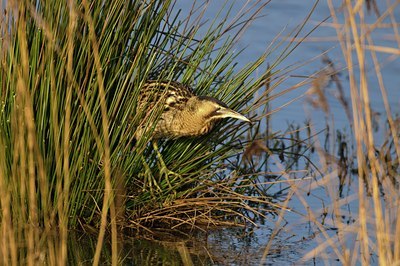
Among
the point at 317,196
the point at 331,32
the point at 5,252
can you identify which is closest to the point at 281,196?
the point at 317,196

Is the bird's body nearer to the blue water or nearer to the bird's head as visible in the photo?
the bird's head

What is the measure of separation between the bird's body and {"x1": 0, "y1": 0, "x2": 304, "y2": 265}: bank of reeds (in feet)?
0.27

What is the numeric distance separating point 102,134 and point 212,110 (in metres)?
0.65

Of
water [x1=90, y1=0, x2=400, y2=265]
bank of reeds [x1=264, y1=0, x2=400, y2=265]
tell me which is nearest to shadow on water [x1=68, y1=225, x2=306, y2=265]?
water [x1=90, y1=0, x2=400, y2=265]

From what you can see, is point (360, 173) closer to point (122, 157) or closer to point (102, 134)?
point (122, 157)

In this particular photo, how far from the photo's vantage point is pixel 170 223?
5.41m

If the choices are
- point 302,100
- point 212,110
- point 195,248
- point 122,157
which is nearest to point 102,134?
point 122,157

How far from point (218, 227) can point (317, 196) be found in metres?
1.10

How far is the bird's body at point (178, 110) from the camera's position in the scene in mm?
5320

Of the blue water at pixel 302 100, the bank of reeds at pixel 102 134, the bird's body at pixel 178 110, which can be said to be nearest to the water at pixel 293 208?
the blue water at pixel 302 100

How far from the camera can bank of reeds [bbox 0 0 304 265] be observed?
4.70 meters

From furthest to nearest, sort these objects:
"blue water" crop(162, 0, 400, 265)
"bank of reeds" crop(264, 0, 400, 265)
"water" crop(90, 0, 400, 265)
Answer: "blue water" crop(162, 0, 400, 265), "water" crop(90, 0, 400, 265), "bank of reeds" crop(264, 0, 400, 265)

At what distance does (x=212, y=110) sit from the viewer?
17.7 feet

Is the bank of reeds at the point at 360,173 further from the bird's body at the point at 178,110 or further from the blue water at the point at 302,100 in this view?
the bird's body at the point at 178,110
